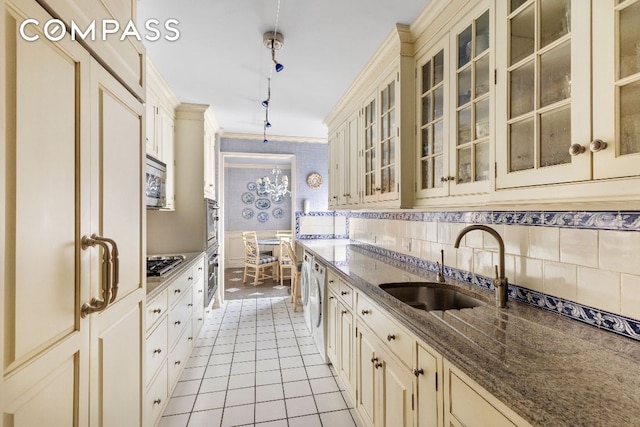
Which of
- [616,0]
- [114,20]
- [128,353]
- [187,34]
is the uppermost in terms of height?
[187,34]

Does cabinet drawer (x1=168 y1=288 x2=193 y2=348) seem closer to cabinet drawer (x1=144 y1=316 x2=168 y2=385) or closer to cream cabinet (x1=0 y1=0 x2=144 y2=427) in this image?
cabinet drawer (x1=144 y1=316 x2=168 y2=385)

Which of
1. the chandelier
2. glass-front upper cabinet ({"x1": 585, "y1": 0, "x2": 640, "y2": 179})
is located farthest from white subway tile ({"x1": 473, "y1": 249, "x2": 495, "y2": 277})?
the chandelier

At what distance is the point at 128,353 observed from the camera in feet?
3.91

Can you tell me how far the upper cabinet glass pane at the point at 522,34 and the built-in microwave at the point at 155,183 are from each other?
2394 millimetres

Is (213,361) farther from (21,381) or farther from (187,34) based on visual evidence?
(187,34)

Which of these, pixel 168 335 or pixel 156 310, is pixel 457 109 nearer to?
pixel 156 310

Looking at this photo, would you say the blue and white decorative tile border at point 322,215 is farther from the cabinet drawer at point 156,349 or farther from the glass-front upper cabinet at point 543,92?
the glass-front upper cabinet at point 543,92

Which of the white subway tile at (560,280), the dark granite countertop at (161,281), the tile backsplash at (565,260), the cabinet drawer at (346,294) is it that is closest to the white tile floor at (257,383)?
the cabinet drawer at (346,294)

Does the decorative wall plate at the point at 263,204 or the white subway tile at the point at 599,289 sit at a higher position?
the decorative wall plate at the point at 263,204

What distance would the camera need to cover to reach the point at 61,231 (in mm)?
774

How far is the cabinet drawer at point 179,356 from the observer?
2.16 meters

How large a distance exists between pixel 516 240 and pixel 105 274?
1684 millimetres

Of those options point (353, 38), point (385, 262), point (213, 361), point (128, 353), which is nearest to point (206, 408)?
point (213, 361)

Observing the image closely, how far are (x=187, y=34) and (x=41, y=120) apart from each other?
171 cm
